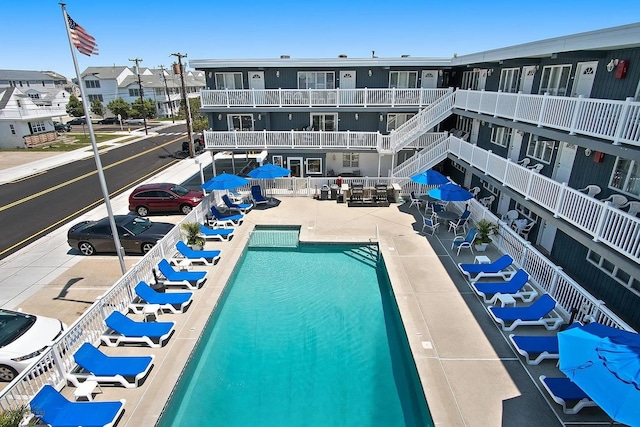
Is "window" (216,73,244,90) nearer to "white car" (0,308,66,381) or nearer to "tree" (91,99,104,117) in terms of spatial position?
"white car" (0,308,66,381)

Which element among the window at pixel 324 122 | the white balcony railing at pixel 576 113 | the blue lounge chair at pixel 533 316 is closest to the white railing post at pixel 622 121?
the white balcony railing at pixel 576 113

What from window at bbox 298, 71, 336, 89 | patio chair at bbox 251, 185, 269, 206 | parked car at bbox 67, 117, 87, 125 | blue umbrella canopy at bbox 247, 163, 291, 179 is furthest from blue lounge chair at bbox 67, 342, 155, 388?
parked car at bbox 67, 117, 87, 125

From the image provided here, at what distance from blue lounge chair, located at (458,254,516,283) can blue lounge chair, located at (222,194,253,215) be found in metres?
12.3

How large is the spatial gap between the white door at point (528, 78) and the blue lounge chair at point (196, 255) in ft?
53.6

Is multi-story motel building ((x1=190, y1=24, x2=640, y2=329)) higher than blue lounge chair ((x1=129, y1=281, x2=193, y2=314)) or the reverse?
higher

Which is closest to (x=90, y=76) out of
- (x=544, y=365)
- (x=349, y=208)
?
(x=349, y=208)

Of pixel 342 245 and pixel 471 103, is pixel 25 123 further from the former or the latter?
pixel 471 103

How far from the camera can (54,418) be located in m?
7.45

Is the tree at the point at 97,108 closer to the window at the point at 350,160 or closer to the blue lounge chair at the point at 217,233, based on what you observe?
the window at the point at 350,160

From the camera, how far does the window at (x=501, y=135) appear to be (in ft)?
59.3

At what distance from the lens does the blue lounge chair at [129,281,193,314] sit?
11.6 metres

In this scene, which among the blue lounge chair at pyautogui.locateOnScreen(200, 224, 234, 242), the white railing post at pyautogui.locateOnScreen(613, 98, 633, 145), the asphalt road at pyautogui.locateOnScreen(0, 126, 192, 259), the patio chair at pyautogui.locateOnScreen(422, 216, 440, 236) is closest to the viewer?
the white railing post at pyautogui.locateOnScreen(613, 98, 633, 145)

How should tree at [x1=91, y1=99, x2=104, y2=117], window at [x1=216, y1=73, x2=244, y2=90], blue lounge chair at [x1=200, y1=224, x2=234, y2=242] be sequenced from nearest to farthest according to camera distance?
blue lounge chair at [x1=200, y1=224, x2=234, y2=242] < window at [x1=216, y1=73, x2=244, y2=90] < tree at [x1=91, y1=99, x2=104, y2=117]

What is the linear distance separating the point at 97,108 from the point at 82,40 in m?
72.8
